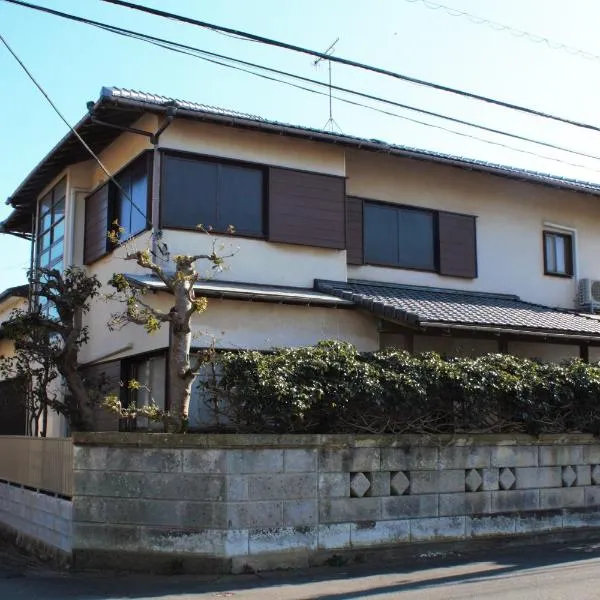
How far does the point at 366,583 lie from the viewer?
25.0 feet

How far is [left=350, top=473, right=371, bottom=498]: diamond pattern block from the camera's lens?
8.72 meters

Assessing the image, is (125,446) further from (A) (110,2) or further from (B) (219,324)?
(A) (110,2)

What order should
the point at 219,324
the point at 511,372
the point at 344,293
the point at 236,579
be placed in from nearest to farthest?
the point at 236,579 < the point at 511,372 < the point at 219,324 < the point at 344,293

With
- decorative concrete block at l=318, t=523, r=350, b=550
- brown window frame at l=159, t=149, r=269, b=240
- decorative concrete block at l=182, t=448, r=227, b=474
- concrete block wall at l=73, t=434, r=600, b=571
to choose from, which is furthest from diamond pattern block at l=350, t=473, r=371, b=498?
brown window frame at l=159, t=149, r=269, b=240

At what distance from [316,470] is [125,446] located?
2189 millimetres

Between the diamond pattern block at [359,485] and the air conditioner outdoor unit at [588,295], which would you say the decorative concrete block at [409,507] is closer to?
the diamond pattern block at [359,485]

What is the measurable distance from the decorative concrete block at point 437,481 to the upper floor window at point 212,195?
517 cm

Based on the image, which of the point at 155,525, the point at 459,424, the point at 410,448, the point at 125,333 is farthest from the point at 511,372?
the point at 125,333

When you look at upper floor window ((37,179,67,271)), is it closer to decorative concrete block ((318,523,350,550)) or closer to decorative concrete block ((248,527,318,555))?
decorative concrete block ((248,527,318,555))

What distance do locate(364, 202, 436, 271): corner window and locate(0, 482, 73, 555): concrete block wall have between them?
721 centimetres

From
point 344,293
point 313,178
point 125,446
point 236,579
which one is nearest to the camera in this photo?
point 236,579

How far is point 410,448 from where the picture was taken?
30.0 ft

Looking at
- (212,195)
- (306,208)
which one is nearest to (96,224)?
(212,195)

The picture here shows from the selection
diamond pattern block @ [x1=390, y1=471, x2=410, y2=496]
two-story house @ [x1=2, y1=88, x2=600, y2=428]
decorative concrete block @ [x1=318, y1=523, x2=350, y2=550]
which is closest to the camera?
decorative concrete block @ [x1=318, y1=523, x2=350, y2=550]
